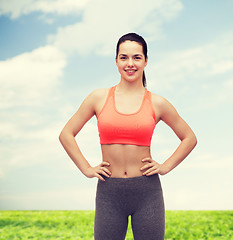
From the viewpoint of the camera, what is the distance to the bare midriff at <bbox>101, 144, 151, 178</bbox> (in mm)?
3238

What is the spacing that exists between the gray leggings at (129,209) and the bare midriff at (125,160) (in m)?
0.06

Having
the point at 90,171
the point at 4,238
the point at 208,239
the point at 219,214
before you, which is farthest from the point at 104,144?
the point at 219,214

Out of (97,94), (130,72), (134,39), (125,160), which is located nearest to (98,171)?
(125,160)

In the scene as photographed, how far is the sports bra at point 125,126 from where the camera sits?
3.23 meters

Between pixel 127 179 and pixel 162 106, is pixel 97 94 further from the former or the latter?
pixel 127 179

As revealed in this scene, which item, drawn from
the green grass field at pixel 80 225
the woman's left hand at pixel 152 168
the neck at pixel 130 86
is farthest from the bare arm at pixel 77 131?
the green grass field at pixel 80 225

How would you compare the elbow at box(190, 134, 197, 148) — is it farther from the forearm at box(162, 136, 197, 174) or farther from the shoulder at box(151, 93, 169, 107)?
the shoulder at box(151, 93, 169, 107)

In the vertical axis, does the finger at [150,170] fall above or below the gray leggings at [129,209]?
above

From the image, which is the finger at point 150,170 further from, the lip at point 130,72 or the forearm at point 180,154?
the lip at point 130,72

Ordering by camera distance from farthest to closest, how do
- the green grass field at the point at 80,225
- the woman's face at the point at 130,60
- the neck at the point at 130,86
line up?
1. the green grass field at the point at 80,225
2. the neck at the point at 130,86
3. the woman's face at the point at 130,60

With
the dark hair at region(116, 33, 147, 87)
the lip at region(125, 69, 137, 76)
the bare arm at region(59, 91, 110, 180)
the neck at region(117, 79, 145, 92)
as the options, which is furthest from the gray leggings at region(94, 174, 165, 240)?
the dark hair at region(116, 33, 147, 87)

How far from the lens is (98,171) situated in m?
3.28

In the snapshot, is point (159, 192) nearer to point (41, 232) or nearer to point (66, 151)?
point (66, 151)

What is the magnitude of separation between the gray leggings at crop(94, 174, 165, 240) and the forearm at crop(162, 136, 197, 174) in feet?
0.81
